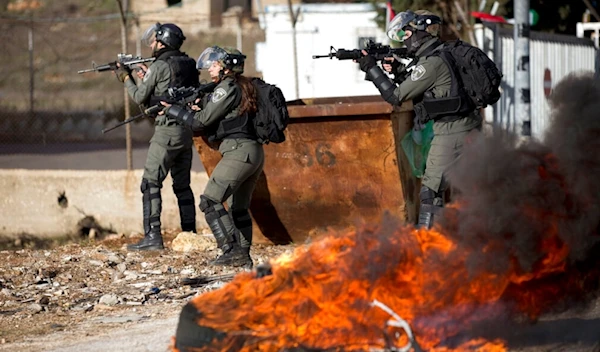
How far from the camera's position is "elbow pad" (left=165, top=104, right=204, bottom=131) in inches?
344

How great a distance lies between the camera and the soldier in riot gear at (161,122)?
10070 mm

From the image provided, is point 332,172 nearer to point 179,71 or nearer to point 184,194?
point 184,194

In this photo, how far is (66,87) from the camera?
32031mm

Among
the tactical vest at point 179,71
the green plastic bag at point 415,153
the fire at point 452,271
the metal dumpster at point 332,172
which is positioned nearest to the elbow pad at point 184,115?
the tactical vest at point 179,71

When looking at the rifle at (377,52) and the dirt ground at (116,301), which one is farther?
the rifle at (377,52)

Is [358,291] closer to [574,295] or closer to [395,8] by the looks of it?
[574,295]

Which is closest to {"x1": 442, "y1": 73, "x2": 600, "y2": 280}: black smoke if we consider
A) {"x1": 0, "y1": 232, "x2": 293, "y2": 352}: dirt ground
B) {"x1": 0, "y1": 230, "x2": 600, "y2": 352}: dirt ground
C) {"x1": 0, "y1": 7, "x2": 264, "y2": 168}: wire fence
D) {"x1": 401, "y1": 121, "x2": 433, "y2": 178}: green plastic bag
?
{"x1": 0, "y1": 230, "x2": 600, "y2": 352}: dirt ground

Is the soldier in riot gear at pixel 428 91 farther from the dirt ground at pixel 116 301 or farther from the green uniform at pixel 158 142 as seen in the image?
the green uniform at pixel 158 142

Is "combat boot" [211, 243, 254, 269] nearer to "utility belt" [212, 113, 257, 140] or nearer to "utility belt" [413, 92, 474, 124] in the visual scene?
"utility belt" [212, 113, 257, 140]

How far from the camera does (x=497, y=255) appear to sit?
525 centimetres

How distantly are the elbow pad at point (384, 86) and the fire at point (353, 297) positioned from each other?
10.2ft

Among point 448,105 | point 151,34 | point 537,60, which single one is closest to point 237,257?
point 448,105

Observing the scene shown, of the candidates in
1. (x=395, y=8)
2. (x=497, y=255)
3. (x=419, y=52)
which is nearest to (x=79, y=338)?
(x=497, y=255)

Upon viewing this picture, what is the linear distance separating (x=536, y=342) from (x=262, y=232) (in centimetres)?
514
